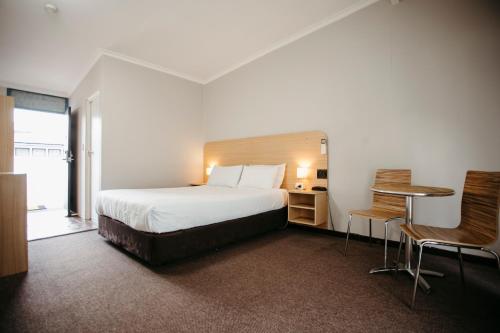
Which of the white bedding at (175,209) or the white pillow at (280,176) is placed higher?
the white pillow at (280,176)

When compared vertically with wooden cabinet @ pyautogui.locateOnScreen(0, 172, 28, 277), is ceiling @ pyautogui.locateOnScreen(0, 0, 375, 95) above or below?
above

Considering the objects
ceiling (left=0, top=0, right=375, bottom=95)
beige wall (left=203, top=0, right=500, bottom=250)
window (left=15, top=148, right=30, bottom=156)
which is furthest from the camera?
window (left=15, top=148, right=30, bottom=156)

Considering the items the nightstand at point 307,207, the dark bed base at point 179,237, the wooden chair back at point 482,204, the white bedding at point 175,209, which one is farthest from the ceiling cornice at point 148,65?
the wooden chair back at point 482,204

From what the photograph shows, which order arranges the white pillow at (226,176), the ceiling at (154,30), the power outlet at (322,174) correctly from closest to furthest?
the ceiling at (154,30)
the power outlet at (322,174)
the white pillow at (226,176)

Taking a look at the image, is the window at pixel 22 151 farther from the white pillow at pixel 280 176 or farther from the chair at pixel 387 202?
the chair at pixel 387 202

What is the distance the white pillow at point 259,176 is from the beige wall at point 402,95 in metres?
0.72

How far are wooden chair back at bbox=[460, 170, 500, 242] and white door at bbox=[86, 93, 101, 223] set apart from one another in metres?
4.32

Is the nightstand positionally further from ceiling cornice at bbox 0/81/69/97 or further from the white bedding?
ceiling cornice at bbox 0/81/69/97

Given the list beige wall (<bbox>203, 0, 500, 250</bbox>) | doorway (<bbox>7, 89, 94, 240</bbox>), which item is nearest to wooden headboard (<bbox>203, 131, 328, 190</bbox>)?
beige wall (<bbox>203, 0, 500, 250</bbox>)

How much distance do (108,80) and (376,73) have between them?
12.8ft

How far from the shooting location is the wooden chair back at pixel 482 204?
4.44 ft

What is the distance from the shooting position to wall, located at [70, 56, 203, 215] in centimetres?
358

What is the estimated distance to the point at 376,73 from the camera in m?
2.66

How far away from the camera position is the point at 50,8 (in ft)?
8.67
